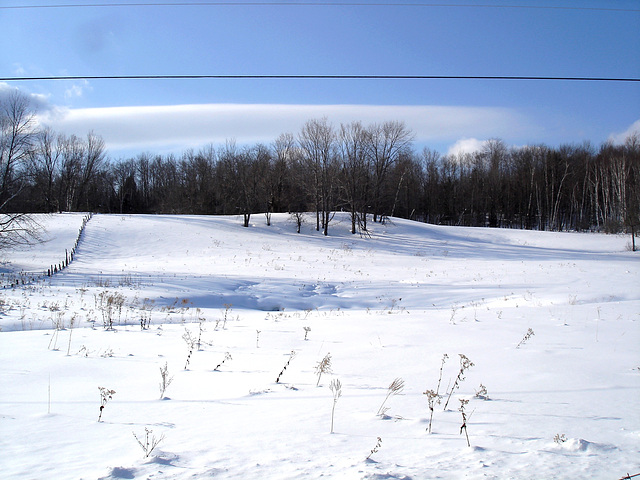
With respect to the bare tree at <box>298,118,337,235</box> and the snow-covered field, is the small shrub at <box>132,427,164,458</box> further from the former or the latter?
the bare tree at <box>298,118,337,235</box>

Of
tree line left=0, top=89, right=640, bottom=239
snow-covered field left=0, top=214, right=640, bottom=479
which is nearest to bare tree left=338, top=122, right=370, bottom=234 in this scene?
tree line left=0, top=89, right=640, bottom=239

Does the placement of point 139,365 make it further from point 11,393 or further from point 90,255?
point 90,255

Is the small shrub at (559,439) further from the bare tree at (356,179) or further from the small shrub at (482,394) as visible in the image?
the bare tree at (356,179)

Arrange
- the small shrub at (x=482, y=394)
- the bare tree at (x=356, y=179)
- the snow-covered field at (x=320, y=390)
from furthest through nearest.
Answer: the bare tree at (x=356, y=179) < the small shrub at (x=482, y=394) < the snow-covered field at (x=320, y=390)

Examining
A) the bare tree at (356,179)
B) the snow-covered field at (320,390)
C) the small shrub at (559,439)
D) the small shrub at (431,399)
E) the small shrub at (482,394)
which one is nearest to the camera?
the snow-covered field at (320,390)

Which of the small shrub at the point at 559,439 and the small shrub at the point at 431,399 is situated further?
the small shrub at the point at 431,399

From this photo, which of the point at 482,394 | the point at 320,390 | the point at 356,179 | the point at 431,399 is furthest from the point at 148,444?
the point at 356,179

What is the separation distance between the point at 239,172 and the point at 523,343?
41.4 meters

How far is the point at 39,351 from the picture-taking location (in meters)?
6.70

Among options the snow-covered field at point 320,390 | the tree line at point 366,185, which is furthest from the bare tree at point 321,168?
the snow-covered field at point 320,390

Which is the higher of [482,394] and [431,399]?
[431,399]

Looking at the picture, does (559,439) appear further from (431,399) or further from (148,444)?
(148,444)

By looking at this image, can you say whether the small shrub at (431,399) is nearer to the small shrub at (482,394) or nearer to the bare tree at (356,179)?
the small shrub at (482,394)

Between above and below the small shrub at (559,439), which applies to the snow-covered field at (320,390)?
below
